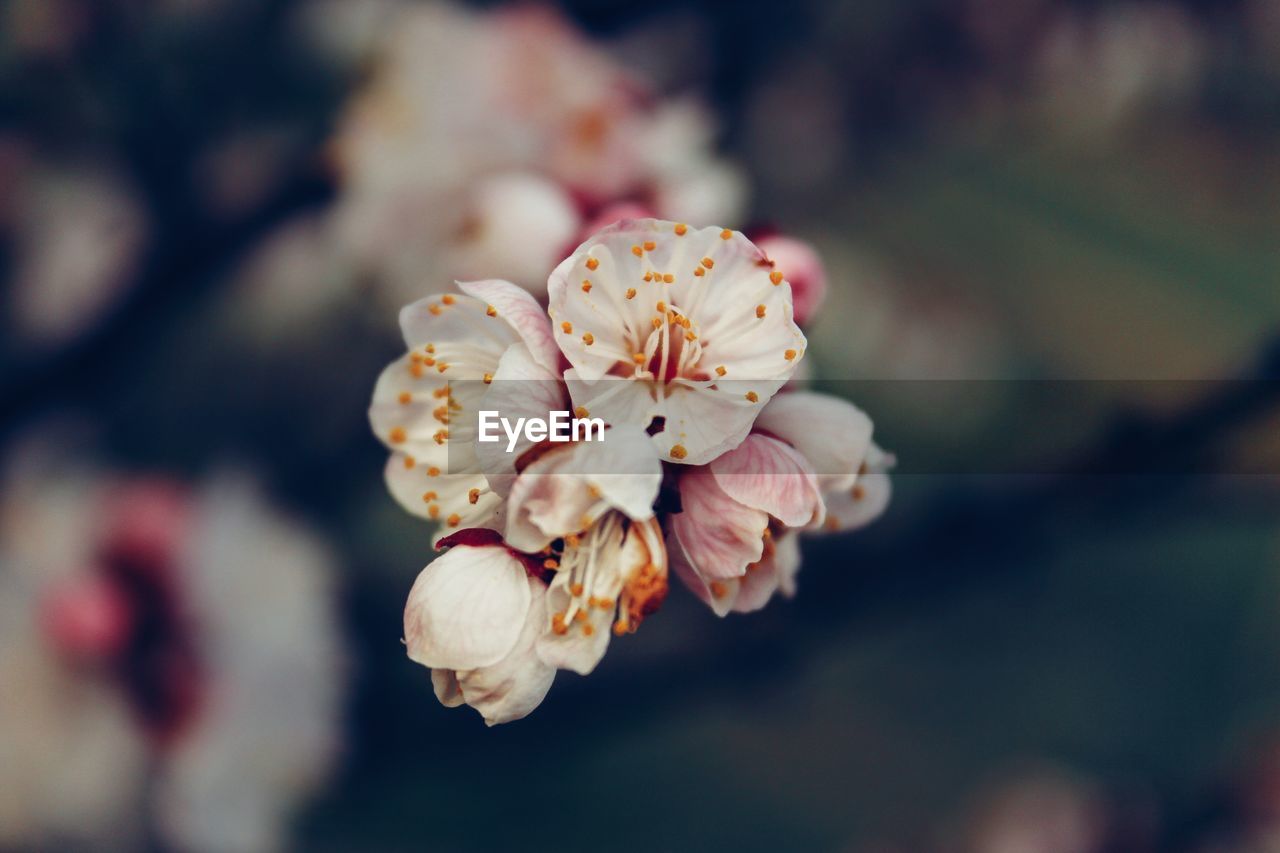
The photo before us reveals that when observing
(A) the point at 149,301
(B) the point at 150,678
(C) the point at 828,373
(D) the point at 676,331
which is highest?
(D) the point at 676,331

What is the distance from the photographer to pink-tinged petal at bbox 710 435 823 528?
1.05 feet

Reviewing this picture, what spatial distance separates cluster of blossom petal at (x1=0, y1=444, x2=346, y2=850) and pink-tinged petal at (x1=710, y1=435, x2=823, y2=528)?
684 mm

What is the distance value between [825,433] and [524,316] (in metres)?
0.12

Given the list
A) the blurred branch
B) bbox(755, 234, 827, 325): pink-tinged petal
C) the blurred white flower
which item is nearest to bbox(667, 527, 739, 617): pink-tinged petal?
bbox(755, 234, 827, 325): pink-tinged petal

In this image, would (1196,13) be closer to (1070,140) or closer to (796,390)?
(1070,140)

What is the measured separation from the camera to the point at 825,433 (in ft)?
1.17

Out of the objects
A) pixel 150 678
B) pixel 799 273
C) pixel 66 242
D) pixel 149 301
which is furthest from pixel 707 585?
pixel 66 242

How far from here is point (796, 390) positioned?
41 centimetres

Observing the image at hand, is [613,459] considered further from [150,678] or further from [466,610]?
[150,678]

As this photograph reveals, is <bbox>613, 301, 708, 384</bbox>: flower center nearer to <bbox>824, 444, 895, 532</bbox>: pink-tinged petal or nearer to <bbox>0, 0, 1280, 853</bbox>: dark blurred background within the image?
<bbox>824, 444, 895, 532</bbox>: pink-tinged petal

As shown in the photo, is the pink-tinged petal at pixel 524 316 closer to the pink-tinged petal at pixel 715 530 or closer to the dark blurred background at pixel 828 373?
the pink-tinged petal at pixel 715 530

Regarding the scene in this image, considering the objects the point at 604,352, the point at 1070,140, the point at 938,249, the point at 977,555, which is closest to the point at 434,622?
the point at 604,352

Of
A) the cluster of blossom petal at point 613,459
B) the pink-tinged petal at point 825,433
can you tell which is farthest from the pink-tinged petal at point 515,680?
the pink-tinged petal at point 825,433

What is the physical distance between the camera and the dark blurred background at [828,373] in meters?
0.79
